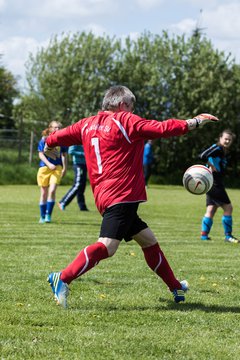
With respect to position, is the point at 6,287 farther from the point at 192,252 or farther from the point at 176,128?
the point at 192,252

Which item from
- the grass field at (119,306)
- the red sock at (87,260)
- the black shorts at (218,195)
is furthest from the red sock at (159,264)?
the black shorts at (218,195)

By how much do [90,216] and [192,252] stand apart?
20.1 feet

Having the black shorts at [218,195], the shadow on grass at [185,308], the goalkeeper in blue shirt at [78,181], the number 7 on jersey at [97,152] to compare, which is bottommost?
the goalkeeper in blue shirt at [78,181]

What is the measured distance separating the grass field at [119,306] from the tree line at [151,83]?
29.2 m

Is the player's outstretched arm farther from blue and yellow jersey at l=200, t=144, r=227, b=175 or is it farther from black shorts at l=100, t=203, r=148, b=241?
blue and yellow jersey at l=200, t=144, r=227, b=175

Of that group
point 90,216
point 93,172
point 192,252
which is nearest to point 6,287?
point 93,172

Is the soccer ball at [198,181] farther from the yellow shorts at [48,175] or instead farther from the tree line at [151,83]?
the tree line at [151,83]

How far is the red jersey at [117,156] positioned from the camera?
20.2ft

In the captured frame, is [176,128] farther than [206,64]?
No

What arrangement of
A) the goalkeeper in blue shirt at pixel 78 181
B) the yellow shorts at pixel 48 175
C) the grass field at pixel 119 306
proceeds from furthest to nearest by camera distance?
the goalkeeper in blue shirt at pixel 78 181, the yellow shorts at pixel 48 175, the grass field at pixel 119 306

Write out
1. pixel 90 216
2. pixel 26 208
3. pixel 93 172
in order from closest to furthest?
pixel 93 172 < pixel 90 216 < pixel 26 208

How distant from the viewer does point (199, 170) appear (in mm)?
7062

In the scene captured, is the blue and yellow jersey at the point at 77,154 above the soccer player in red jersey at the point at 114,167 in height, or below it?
below

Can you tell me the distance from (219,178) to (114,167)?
6.06 meters
